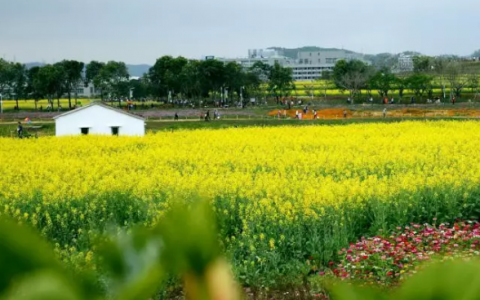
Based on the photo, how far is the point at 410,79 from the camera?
60844 mm

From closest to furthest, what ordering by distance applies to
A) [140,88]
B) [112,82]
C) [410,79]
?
[410,79] < [112,82] < [140,88]

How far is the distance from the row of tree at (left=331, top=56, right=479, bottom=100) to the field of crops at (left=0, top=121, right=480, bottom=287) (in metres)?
43.9

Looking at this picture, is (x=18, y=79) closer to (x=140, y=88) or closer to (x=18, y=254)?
(x=140, y=88)

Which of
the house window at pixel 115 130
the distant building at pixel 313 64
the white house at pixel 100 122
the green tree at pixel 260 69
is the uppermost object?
the distant building at pixel 313 64

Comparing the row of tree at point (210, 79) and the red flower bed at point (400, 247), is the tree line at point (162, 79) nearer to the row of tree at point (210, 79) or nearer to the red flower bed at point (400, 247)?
the row of tree at point (210, 79)

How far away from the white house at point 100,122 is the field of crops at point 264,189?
511cm

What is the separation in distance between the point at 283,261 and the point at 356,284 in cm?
755

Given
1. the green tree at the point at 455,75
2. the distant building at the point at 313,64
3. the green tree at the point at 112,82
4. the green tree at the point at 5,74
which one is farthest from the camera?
the distant building at the point at 313,64

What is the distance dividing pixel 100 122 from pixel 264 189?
15681mm

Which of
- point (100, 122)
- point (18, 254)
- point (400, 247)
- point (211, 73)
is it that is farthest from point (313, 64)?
point (18, 254)

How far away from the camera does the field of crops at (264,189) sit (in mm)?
8188

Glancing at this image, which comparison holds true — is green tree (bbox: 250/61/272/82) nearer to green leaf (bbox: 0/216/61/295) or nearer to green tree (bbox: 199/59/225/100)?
green tree (bbox: 199/59/225/100)

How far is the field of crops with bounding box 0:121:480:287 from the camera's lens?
8.19 metres

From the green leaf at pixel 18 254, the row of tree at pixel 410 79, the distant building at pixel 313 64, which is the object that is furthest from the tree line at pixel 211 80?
the distant building at pixel 313 64
